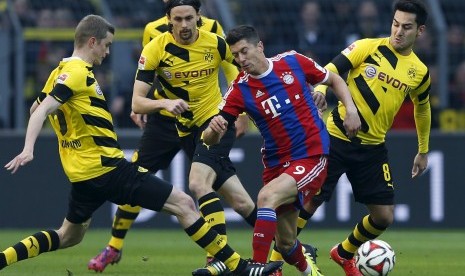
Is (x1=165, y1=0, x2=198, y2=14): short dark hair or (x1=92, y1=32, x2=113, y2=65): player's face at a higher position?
(x1=165, y1=0, x2=198, y2=14): short dark hair

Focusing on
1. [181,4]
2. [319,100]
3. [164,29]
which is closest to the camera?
[319,100]

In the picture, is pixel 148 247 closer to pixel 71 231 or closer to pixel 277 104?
pixel 71 231

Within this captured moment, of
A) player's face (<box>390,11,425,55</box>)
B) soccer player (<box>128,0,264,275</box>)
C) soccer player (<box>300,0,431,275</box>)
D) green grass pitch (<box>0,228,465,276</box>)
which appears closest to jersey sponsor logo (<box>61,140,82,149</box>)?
soccer player (<box>128,0,264,275</box>)

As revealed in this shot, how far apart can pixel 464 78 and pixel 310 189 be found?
8409 millimetres

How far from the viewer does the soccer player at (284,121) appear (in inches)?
335

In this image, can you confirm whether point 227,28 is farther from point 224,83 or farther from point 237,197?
point 237,197

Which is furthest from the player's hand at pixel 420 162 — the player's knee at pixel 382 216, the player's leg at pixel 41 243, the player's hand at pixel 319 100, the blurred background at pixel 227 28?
the blurred background at pixel 227 28

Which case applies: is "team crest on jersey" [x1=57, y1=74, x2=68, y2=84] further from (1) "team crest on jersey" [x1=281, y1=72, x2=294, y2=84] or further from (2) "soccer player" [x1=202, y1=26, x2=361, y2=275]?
(1) "team crest on jersey" [x1=281, y1=72, x2=294, y2=84]

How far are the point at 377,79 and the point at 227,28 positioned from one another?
722 cm

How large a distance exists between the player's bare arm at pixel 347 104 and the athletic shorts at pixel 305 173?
0.94 feet

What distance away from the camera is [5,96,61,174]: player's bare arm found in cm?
800

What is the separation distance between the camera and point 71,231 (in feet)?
30.0

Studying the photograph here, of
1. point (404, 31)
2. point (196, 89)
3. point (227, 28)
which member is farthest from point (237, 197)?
point (227, 28)

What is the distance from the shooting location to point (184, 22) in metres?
9.81
